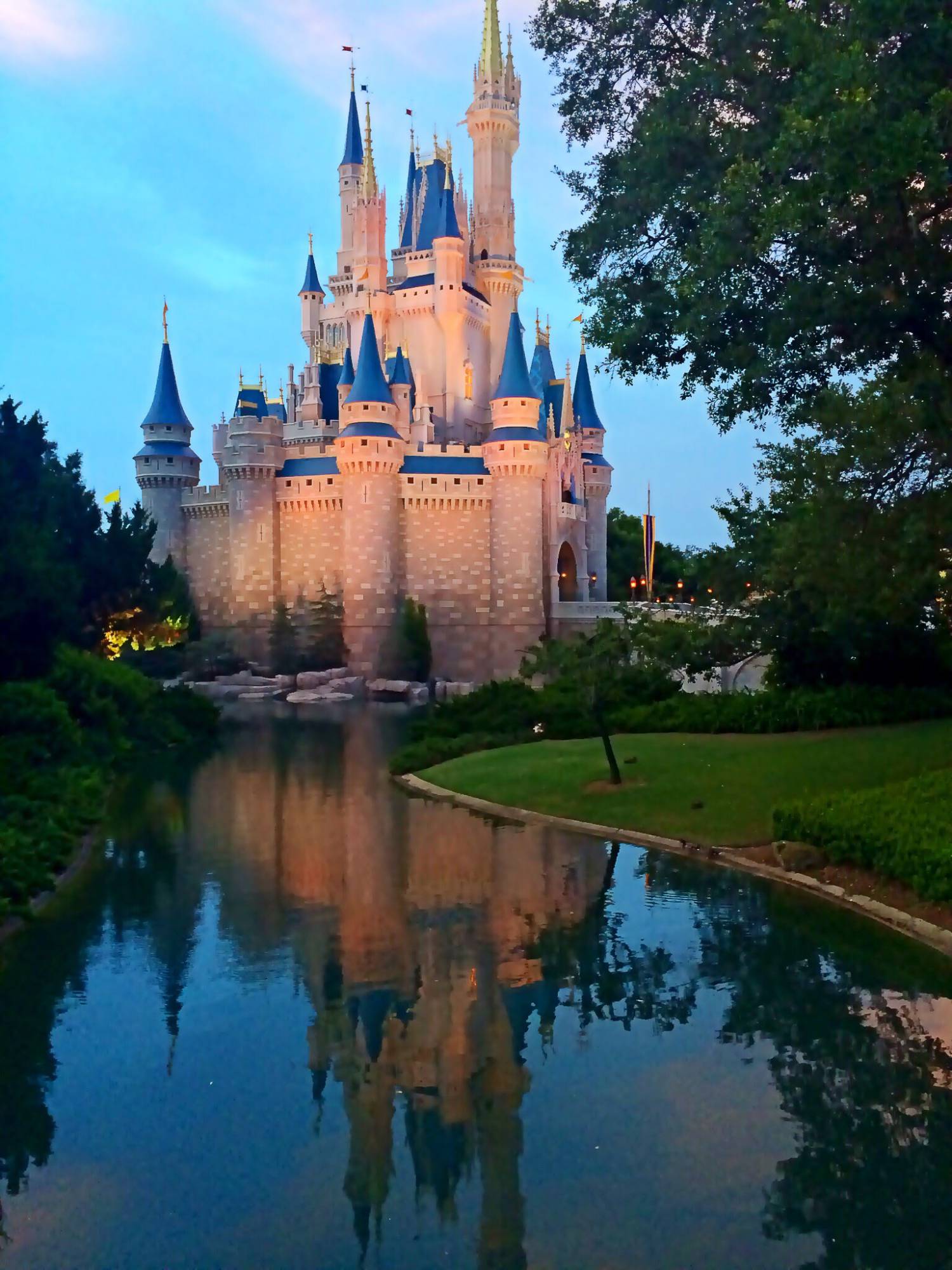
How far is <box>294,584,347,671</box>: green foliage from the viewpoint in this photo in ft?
150

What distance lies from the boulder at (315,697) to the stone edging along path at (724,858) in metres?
21.8

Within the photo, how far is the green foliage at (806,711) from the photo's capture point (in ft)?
57.8

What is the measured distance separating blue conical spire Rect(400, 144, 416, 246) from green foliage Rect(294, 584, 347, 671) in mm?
20707

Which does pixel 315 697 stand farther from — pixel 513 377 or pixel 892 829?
pixel 892 829

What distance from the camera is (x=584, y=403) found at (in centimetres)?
5822

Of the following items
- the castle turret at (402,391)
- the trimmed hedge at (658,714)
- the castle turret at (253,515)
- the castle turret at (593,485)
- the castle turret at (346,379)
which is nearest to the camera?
the trimmed hedge at (658,714)

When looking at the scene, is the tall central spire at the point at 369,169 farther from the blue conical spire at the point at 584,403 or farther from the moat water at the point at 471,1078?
the moat water at the point at 471,1078

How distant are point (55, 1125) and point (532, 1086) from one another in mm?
2670

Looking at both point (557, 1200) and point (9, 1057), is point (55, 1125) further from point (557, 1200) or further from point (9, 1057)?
point (557, 1200)

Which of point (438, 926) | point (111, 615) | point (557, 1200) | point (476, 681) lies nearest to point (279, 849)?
point (438, 926)

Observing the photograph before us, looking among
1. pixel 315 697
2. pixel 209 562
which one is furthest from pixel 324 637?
pixel 209 562

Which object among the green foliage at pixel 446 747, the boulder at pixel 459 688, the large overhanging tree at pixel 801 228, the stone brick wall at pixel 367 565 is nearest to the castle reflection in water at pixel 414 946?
the green foliage at pixel 446 747

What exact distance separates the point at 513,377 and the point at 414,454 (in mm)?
5591

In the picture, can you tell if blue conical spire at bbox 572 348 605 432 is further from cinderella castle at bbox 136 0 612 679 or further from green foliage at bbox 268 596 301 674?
green foliage at bbox 268 596 301 674
